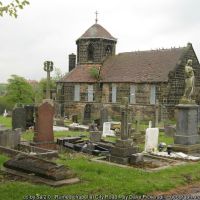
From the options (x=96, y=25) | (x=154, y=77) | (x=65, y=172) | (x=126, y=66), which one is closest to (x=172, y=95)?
(x=154, y=77)

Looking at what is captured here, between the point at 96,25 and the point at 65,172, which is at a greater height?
the point at 96,25

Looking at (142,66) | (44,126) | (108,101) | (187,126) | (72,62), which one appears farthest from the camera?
(72,62)

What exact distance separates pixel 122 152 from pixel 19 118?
10.4 metres

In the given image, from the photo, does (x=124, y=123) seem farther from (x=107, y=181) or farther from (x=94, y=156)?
(x=107, y=181)

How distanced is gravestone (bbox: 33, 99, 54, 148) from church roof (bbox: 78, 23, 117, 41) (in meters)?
27.6

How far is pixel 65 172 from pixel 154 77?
25.9 meters

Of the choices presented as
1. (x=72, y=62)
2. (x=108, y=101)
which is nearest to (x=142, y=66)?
(x=108, y=101)

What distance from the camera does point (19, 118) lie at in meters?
22.9

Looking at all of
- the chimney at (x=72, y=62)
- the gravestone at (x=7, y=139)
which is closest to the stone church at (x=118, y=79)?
the chimney at (x=72, y=62)

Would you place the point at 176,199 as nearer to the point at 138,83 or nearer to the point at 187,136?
the point at 187,136

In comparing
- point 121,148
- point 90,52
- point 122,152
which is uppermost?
point 90,52

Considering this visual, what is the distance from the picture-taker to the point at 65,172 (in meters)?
10.4

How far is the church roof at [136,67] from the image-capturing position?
35.6m

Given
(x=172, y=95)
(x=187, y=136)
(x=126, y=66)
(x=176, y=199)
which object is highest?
(x=126, y=66)
